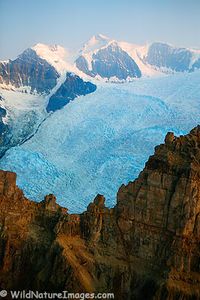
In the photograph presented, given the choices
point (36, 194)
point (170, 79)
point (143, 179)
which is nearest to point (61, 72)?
point (170, 79)

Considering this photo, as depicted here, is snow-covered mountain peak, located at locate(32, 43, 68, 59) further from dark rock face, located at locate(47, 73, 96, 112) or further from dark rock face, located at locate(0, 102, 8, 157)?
dark rock face, located at locate(0, 102, 8, 157)

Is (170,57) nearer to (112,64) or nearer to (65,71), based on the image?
(112,64)

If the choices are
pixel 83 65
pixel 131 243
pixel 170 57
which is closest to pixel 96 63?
pixel 83 65

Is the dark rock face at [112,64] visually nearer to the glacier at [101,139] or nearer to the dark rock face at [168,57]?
the dark rock face at [168,57]

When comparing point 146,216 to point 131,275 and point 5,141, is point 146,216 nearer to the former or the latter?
point 131,275

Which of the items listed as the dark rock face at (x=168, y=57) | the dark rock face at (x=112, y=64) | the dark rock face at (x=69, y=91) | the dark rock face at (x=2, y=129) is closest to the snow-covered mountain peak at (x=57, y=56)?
the dark rock face at (x=112, y=64)
